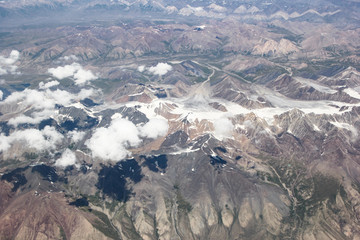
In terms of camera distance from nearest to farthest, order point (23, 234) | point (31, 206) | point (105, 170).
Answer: point (23, 234) < point (31, 206) < point (105, 170)

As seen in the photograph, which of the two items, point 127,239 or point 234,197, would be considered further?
point 234,197

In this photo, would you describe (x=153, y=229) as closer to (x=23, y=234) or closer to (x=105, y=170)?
(x=105, y=170)

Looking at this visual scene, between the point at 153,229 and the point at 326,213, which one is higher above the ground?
the point at 326,213

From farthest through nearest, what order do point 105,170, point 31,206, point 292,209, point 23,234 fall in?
1. point 105,170
2. point 292,209
3. point 31,206
4. point 23,234

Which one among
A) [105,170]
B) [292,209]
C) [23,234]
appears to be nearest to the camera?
[23,234]

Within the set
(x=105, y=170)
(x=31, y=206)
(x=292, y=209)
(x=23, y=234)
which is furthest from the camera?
(x=105, y=170)

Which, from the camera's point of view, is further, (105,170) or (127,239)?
(105,170)

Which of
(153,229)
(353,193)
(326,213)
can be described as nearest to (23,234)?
(153,229)

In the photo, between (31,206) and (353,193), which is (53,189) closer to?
(31,206)

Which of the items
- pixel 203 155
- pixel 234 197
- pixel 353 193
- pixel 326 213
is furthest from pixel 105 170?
pixel 353 193
